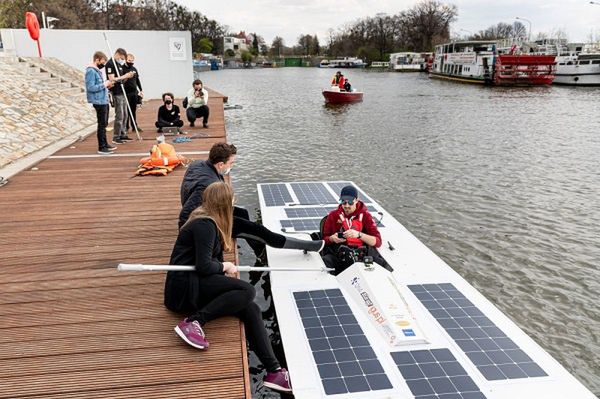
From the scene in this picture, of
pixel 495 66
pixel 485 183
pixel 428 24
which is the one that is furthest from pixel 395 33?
pixel 485 183

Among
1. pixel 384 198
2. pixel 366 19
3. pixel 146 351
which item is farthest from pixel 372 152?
pixel 366 19

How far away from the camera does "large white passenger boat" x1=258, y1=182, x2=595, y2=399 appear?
13.6 ft

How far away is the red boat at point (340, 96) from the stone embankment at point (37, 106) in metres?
16.8

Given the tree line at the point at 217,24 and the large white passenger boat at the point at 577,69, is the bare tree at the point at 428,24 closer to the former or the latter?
the tree line at the point at 217,24

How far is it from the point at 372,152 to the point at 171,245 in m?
13.4

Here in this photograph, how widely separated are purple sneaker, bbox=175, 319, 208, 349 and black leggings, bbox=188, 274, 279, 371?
0.38ft

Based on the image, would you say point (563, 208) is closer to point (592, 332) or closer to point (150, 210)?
point (592, 332)

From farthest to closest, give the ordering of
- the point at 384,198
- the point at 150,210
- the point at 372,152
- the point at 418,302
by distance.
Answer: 1. the point at 372,152
2. the point at 384,198
3. the point at 150,210
4. the point at 418,302

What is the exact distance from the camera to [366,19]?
133875mm

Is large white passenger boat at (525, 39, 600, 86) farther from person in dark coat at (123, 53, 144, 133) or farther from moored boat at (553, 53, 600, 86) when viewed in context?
person in dark coat at (123, 53, 144, 133)

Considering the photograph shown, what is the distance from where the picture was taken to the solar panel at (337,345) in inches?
164

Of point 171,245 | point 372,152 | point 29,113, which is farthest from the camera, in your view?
point 372,152

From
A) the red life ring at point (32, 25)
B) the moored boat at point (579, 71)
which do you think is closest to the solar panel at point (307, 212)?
the red life ring at point (32, 25)

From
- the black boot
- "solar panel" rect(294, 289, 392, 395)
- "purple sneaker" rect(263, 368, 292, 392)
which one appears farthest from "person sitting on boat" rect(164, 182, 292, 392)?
the black boot
